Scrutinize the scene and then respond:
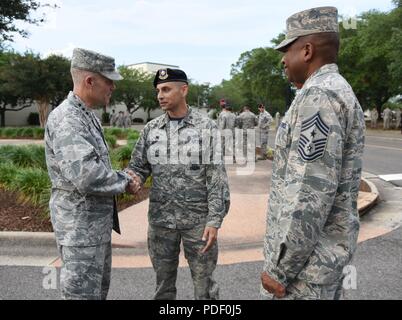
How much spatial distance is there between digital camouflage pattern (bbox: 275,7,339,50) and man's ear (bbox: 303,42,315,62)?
5 cm

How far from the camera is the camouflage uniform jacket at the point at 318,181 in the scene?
166 centimetres

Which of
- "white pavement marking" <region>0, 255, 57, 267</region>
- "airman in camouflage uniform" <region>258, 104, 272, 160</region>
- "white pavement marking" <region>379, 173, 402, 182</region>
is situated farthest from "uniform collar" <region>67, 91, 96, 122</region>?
"airman in camouflage uniform" <region>258, 104, 272, 160</region>

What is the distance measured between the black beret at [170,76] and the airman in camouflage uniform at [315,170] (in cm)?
113

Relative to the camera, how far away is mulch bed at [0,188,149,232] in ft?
17.8

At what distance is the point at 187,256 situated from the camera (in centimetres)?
303

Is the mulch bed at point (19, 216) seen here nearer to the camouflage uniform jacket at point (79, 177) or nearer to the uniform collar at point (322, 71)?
the camouflage uniform jacket at point (79, 177)

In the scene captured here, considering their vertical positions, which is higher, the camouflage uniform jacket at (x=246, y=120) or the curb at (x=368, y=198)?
the camouflage uniform jacket at (x=246, y=120)

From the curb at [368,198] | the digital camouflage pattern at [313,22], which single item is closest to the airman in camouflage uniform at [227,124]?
the curb at [368,198]

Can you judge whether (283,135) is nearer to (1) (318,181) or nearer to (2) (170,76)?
(1) (318,181)

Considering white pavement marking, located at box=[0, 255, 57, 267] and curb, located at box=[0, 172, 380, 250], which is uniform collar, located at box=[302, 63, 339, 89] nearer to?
curb, located at box=[0, 172, 380, 250]

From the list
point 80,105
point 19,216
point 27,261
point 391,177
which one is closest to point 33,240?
point 27,261

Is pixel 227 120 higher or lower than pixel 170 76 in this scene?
lower

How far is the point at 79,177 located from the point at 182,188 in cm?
83

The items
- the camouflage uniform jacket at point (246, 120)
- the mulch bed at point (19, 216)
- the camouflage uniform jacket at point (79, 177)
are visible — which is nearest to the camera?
the camouflage uniform jacket at point (79, 177)
